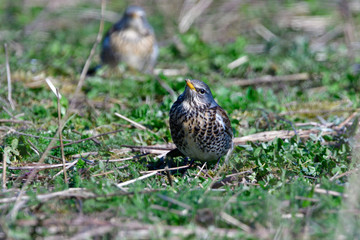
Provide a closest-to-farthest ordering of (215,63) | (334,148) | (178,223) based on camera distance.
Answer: (178,223) < (334,148) < (215,63)

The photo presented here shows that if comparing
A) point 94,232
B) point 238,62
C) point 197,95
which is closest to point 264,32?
point 238,62

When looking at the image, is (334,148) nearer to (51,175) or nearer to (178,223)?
(178,223)

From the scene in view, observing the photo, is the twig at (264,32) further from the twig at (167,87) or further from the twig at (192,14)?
the twig at (167,87)

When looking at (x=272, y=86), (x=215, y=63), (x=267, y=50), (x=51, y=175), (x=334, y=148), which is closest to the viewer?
(x=51, y=175)

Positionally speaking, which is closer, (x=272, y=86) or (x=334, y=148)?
(x=334, y=148)

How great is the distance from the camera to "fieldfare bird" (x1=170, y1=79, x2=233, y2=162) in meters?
5.05

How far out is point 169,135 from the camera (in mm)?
6129

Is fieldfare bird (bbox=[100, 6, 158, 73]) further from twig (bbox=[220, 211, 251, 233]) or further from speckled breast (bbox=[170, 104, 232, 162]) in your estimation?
twig (bbox=[220, 211, 251, 233])

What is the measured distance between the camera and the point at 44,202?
382cm

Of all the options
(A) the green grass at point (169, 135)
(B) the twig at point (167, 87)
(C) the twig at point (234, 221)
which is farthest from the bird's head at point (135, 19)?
(C) the twig at point (234, 221)

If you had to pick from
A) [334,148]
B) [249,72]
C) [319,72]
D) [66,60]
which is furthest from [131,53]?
[334,148]

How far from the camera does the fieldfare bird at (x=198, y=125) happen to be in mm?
5051

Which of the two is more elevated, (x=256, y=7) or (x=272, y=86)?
(x=256, y=7)

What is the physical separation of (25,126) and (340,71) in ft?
17.5
